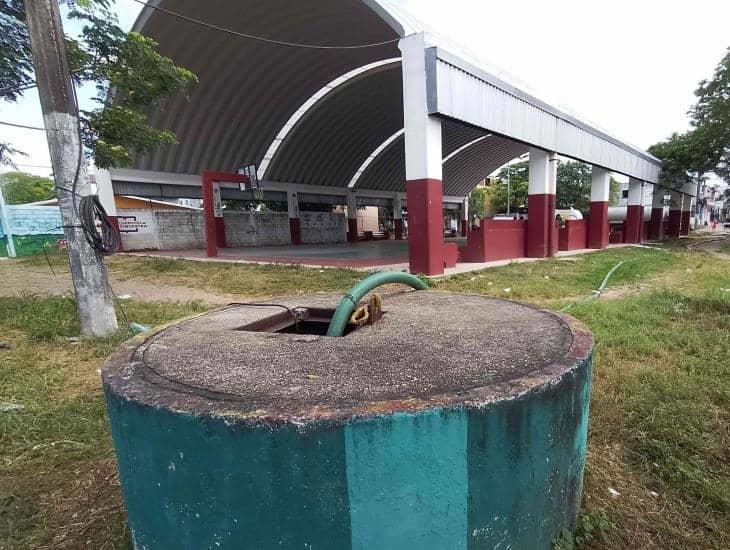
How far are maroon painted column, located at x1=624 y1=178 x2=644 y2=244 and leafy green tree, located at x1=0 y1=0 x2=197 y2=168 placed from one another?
2180cm

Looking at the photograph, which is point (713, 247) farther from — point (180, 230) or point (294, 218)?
point (180, 230)

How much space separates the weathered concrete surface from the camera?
Answer: 4.02ft

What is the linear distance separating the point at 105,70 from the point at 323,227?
19.6 m

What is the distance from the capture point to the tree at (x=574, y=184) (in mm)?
35906

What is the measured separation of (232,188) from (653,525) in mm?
20467

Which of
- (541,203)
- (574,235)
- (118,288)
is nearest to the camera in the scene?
(118,288)

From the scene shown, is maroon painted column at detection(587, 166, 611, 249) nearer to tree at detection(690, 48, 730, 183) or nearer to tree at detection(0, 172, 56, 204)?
tree at detection(690, 48, 730, 183)

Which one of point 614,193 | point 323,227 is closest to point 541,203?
point 323,227

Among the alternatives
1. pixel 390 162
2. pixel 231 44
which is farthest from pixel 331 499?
pixel 390 162

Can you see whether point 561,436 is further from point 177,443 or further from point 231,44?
point 231,44

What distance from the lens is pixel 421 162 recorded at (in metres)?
8.34

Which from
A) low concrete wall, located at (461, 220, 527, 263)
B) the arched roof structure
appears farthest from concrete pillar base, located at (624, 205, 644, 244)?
low concrete wall, located at (461, 220, 527, 263)

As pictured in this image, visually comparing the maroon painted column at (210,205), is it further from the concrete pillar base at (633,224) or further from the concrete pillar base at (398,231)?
the concrete pillar base at (633,224)

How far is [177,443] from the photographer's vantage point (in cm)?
130
